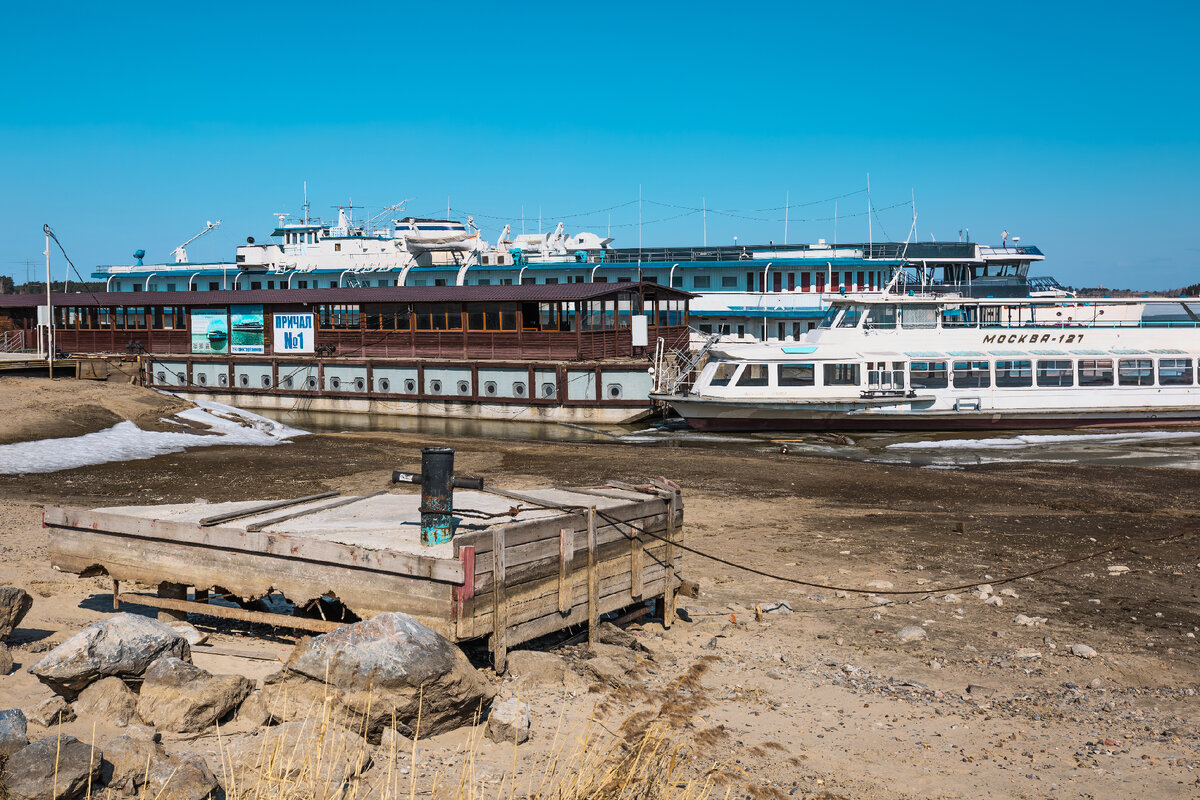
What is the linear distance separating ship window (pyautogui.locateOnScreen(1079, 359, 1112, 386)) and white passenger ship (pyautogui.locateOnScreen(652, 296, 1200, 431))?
0.03 meters

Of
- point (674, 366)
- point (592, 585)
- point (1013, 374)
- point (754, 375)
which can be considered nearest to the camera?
point (592, 585)

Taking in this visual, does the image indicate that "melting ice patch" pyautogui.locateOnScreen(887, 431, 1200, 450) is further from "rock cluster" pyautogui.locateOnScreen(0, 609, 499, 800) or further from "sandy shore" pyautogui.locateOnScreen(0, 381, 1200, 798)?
"rock cluster" pyautogui.locateOnScreen(0, 609, 499, 800)

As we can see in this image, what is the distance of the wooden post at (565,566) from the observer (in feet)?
30.7

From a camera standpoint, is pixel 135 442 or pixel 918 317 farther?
pixel 918 317

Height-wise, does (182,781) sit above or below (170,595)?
below

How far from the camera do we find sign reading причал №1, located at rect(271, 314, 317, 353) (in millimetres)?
43281

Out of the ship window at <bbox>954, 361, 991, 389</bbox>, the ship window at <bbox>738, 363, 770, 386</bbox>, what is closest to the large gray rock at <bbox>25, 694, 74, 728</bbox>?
the ship window at <bbox>738, 363, 770, 386</bbox>

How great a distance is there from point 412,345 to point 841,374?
59.7 feet

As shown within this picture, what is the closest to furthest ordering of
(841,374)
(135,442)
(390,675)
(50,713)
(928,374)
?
(50,713), (390,675), (135,442), (841,374), (928,374)

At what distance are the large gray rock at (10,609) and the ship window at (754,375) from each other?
83.0 ft

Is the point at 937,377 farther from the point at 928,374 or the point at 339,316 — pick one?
the point at 339,316

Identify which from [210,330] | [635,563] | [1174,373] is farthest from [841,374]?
[210,330]

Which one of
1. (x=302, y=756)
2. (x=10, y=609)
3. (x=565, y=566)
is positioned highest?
(x=565, y=566)

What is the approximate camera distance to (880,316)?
34.1 m
